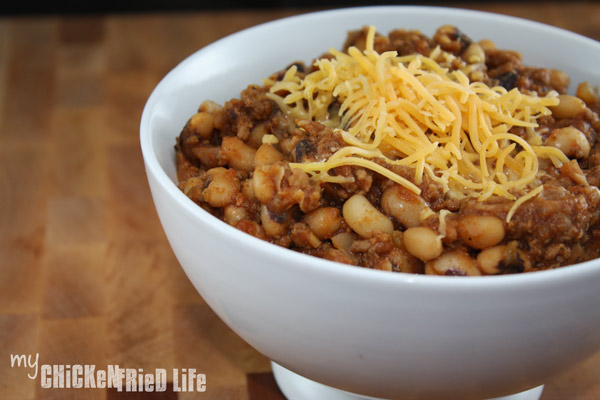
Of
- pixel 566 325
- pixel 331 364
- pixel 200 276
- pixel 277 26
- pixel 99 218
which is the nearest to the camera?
pixel 566 325

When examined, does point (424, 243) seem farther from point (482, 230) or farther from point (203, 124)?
point (203, 124)

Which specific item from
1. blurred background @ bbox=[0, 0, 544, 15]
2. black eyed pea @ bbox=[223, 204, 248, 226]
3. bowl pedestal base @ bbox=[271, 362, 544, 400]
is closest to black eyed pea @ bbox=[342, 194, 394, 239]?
black eyed pea @ bbox=[223, 204, 248, 226]

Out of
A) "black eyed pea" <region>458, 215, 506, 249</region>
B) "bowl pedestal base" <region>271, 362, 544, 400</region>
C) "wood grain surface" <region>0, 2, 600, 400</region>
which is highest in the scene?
"black eyed pea" <region>458, 215, 506, 249</region>

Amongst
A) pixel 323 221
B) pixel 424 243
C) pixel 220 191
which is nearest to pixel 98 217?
pixel 220 191

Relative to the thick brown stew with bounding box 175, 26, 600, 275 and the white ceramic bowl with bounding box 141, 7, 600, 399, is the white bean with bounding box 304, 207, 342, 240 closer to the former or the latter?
the thick brown stew with bounding box 175, 26, 600, 275

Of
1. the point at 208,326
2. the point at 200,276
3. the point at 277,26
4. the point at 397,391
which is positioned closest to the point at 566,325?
the point at 397,391

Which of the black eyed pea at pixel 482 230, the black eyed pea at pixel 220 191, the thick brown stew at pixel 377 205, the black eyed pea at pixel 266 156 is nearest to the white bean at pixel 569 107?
the thick brown stew at pixel 377 205

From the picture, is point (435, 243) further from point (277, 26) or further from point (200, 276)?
point (277, 26)

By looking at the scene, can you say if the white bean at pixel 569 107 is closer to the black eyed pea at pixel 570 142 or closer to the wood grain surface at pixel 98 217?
the black eyed pea at pixel 570 142
